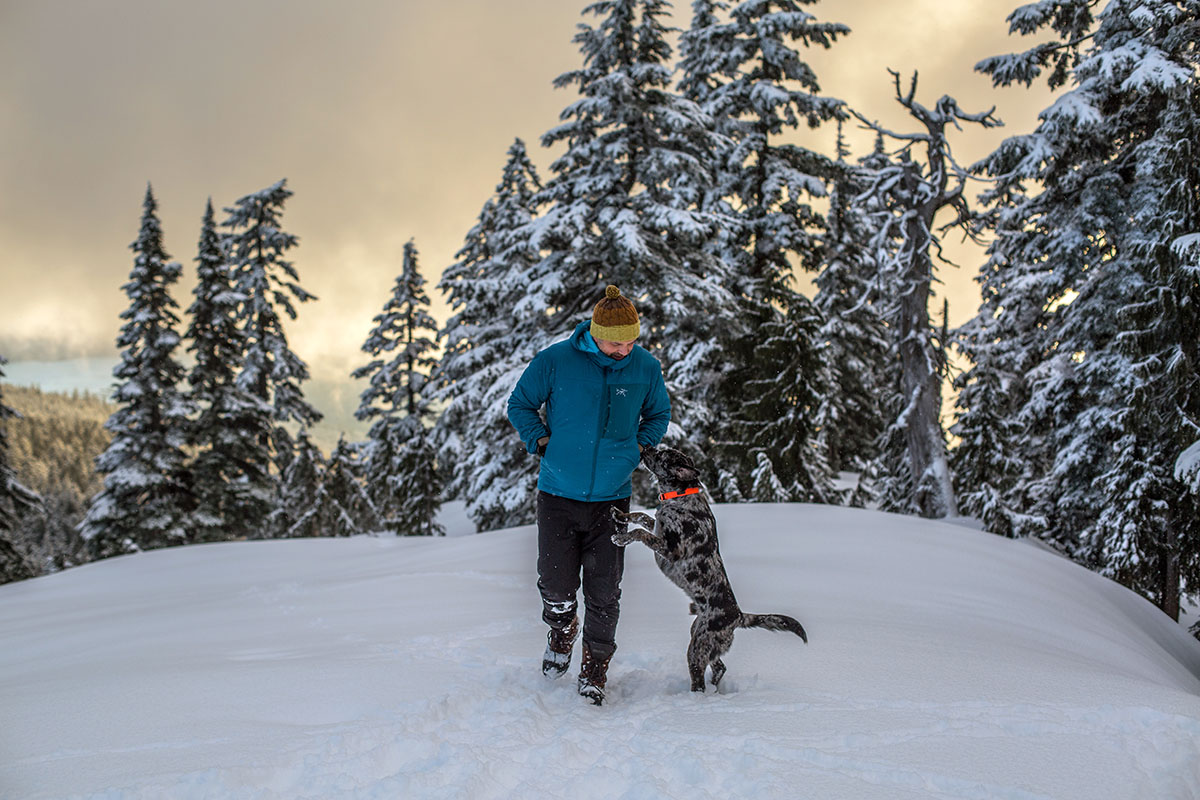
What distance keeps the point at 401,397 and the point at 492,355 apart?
8942mm

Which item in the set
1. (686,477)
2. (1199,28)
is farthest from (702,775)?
(1199,28)

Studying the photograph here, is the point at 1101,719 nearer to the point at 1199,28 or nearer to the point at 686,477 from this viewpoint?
the point at 686,477

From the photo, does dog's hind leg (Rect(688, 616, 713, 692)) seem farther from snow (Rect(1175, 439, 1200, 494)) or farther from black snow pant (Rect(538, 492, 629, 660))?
snow (Rect(1175, 439, 1200, 494))

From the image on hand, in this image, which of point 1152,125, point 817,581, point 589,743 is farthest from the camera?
point 1152,125

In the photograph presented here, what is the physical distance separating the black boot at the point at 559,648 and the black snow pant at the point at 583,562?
8 cm

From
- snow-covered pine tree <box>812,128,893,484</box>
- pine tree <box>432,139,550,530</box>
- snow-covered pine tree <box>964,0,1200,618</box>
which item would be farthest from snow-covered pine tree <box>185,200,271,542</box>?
snow-covered pine tree <box>964,0,1200,618</box>

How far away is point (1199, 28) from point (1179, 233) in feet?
13.0

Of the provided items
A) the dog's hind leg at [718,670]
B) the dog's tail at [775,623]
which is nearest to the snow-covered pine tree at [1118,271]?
the dog's tail at [775,623]

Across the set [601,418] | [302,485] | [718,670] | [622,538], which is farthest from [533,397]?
[302,485]

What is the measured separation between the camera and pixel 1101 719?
130 inches

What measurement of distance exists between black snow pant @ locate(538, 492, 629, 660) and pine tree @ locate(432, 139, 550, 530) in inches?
354

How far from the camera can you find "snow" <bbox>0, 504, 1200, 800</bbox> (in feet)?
9.24

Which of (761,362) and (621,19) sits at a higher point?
(621,19)

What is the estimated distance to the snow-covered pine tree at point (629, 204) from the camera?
13344 mm
